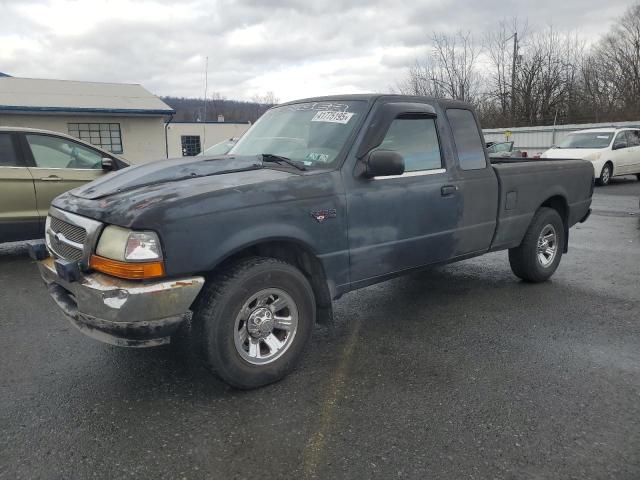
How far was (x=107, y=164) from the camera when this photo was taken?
6.74m

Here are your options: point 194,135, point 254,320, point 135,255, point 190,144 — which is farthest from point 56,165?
point 194,135

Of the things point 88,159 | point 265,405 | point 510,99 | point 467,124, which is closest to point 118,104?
point 88,159

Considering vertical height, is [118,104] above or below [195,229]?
above

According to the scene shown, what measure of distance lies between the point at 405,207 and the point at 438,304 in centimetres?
142

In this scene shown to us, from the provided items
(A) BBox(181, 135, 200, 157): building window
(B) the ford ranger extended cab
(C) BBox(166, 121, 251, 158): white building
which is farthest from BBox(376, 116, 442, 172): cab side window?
(A) BBox(181, 135, 200, 157): building window

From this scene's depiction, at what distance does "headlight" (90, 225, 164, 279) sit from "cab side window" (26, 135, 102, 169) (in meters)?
4.71

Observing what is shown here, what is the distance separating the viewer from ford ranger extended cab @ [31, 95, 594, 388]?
2777mm

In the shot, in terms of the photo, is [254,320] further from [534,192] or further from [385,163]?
[534,192]

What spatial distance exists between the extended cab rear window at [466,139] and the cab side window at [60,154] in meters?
5.07

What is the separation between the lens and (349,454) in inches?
99.3

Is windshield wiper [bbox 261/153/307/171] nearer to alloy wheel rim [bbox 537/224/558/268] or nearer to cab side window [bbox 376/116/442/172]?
cab side window [bbox 376/116/442/172]

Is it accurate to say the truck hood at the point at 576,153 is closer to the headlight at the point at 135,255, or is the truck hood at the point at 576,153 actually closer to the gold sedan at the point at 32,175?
the gold sedan at the point at 32,175

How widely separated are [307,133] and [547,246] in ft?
10.7

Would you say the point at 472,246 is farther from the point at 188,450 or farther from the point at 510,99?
the point at 510,99
